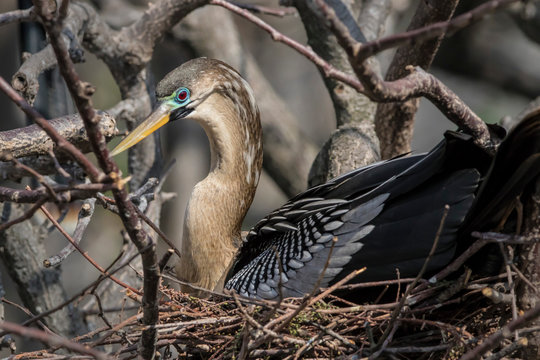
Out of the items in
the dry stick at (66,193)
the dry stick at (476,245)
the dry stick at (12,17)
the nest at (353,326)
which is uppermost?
the dry stick at (12,17)

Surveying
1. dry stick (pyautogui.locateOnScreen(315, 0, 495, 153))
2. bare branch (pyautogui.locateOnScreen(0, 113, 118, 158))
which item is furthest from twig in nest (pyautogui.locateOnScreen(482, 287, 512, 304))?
bare branch (pyautogui.locateOnScreen(0, 113, 118, 158))

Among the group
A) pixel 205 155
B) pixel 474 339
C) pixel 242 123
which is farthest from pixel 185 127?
pixel 474 339

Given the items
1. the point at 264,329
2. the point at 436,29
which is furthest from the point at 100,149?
the point at 264,329

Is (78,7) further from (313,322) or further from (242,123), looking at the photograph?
(313,322)

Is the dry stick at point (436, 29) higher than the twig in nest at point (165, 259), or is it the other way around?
the dry stick at point (436, 29)

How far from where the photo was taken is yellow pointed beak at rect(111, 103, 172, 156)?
2852mm

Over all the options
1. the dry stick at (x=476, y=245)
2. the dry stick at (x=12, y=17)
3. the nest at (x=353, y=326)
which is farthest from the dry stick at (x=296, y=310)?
the dry stick at (x=12, y=17)

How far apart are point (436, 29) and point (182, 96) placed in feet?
5.71

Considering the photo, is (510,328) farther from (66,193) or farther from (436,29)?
(66,193)

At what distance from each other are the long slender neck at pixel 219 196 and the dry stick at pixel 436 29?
171 cm

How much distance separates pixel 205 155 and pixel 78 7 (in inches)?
138

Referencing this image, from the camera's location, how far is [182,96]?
293 cm

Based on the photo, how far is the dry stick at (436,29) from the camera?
1.30 metres

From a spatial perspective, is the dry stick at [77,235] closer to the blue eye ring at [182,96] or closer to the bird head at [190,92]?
the bird head at [190,92]
